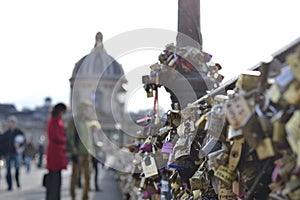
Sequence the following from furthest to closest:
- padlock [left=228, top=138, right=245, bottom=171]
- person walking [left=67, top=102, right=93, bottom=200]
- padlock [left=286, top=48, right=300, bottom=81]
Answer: person walking [left=67, top=102, right=93, bottom=200]
padlock [left=228, top=138, right=245, bottom=171]
padlock [left=286, top=48, right=300, bottom=81]

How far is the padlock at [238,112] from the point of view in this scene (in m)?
1.56

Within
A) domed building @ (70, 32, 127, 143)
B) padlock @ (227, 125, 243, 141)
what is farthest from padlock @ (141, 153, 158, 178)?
padlock @ (227, 125, 243, 141)

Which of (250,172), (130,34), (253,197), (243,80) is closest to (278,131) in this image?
(243,80)

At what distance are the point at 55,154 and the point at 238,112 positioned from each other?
648 cm

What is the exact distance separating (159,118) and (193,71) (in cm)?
51

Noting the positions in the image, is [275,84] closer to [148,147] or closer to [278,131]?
[278,131]

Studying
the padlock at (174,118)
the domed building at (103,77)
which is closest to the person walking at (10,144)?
the domed building at (103,77)

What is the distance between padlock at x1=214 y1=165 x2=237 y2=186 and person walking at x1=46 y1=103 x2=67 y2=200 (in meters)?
5.95

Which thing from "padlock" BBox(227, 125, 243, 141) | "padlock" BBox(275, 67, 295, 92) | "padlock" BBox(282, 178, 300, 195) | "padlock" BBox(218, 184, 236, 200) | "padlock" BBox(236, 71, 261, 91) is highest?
"padlock" BBox(236, 71, 261, 91)

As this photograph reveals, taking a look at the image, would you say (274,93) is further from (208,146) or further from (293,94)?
(208,146)

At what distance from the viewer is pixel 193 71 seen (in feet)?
11.0

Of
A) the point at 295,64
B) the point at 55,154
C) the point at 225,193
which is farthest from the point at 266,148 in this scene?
the point at 55,154

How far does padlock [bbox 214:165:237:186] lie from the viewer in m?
1.94

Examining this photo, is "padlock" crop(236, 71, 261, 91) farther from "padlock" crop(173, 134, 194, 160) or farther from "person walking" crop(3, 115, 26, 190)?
"person walking" crop(3, 115, 26, 190)
